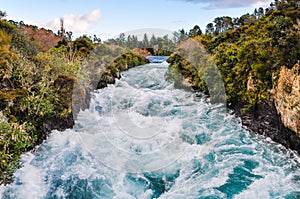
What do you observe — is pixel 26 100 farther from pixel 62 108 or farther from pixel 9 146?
pixel 9 146

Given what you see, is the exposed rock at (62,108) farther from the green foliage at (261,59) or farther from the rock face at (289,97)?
the rock face at (289,97)

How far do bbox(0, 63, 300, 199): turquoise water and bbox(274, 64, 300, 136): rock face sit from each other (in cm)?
77

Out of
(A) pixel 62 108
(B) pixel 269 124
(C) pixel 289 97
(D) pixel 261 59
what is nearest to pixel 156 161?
(A) pixel 62 108

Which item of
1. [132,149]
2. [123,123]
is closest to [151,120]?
[123,123]

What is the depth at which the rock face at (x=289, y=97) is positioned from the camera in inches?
224

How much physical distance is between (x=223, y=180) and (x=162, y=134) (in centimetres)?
260

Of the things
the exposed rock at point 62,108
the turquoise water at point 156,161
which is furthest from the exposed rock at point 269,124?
the exposed rock at point 62,108

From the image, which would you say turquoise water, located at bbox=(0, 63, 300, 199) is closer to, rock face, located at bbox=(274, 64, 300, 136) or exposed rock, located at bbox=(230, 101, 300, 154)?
exposed rock, located at bbox=(230, 101, 300, 154)

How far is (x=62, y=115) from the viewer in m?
7.25

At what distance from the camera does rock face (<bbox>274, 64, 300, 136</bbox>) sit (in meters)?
5.68

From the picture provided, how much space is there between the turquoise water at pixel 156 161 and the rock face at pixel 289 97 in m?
0.77

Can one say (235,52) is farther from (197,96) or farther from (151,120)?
(151,120)

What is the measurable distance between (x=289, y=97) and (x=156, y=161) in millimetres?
3180

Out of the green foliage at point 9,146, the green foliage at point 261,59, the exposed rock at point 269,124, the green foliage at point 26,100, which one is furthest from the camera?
the green foliage at point 261,59
